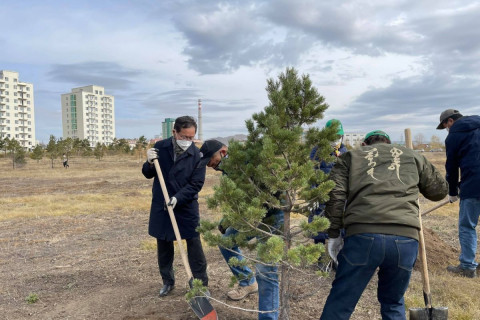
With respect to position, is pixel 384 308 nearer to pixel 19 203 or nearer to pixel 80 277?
pixel 80 277

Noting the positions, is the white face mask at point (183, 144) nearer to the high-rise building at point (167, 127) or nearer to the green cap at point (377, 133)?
the green cap at point (377, 133)

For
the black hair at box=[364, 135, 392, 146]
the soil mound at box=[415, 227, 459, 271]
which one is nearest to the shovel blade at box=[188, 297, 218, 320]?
the black hair at box=[364, 135, 392, 146]

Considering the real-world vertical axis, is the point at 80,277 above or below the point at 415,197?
below

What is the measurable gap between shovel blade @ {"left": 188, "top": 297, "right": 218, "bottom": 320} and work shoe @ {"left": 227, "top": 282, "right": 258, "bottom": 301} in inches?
25.5

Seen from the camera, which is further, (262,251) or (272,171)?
(272,171)

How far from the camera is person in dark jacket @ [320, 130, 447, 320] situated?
2.45m

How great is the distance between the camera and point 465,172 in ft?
15.6

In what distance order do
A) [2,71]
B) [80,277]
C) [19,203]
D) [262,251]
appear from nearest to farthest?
[262,251] < [80,277] < [19,203] < [2,71]

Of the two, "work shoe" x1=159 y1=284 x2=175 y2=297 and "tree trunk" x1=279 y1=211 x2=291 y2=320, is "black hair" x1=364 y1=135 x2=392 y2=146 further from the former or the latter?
"work shoe" x1=159 y1=284 x2=175 y2=297

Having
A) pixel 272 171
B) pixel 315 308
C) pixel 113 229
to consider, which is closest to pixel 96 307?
pixel 315 308

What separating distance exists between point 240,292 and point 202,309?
2.48 feet

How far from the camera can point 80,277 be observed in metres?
5.03

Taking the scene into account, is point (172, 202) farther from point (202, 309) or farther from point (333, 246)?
point (333, 246)

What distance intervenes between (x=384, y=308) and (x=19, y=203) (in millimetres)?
13162
